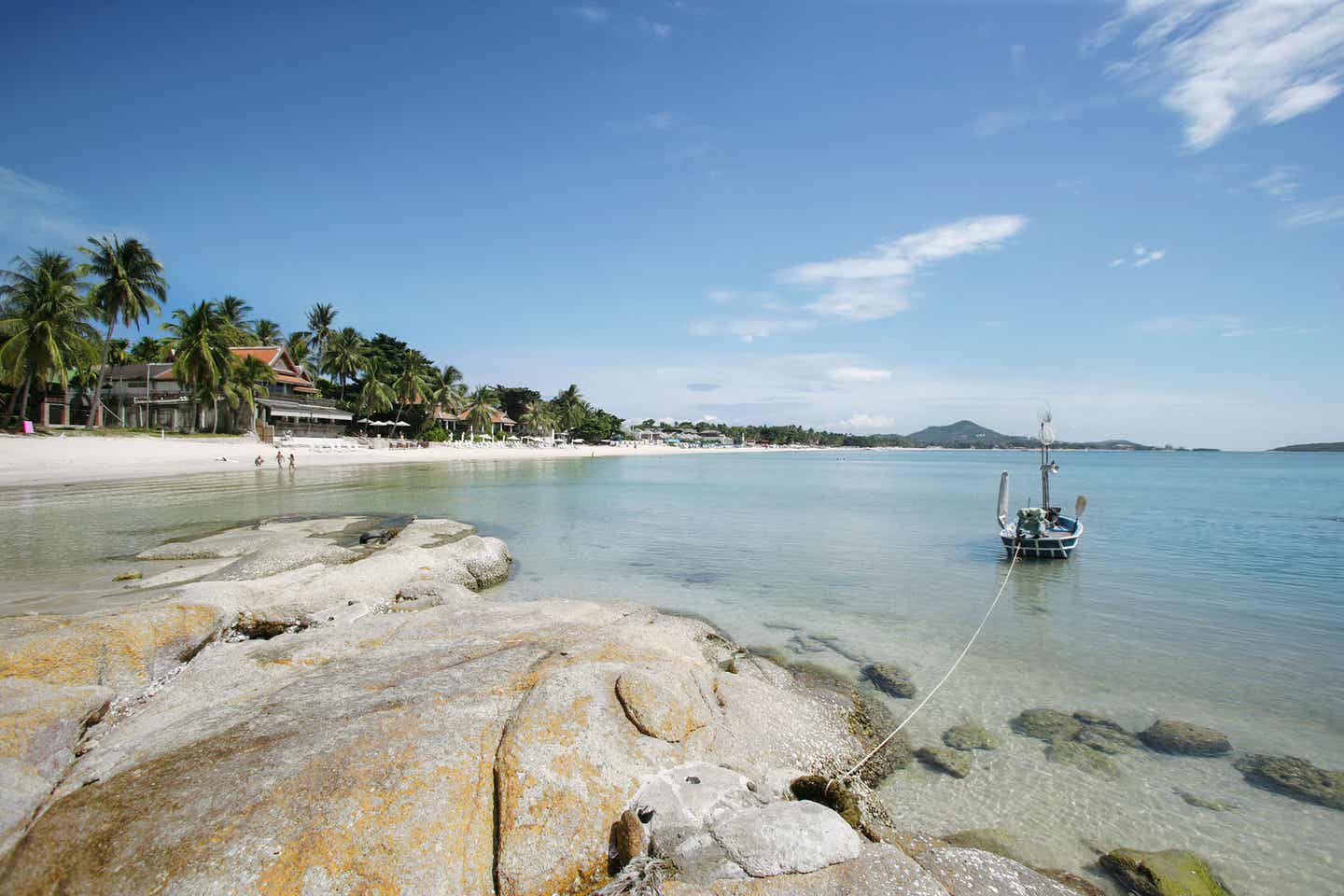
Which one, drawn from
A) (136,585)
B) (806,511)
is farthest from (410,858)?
(806,511)

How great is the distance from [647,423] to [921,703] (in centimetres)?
18049

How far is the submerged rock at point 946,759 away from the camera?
21.0 ft

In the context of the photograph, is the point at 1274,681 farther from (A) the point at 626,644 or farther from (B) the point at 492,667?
(B) the point at 492,667

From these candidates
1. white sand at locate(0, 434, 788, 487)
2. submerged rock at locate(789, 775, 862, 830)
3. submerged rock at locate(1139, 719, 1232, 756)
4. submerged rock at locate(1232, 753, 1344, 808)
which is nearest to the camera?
submerged rock at locate(789, 775, 862, 830)

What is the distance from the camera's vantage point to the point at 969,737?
7137mm

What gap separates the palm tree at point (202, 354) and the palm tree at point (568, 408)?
64.6 meters

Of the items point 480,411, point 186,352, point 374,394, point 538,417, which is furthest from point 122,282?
point 538,417

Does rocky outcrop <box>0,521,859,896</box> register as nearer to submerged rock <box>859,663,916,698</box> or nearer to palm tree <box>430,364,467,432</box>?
submerged rock <box>859,663,916,698</box>

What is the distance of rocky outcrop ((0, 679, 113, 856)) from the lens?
11.3ft

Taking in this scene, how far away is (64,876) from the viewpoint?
2.96 meters

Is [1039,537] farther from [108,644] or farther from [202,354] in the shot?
[202,354]

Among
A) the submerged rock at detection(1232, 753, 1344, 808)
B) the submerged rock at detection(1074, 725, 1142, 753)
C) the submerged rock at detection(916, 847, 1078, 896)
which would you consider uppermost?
the submerged rock at detection(916, 847, 1078, 896)

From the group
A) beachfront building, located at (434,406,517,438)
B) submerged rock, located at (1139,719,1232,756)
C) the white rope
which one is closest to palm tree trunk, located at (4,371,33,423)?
beachfront building, located at (434,406,517,438)

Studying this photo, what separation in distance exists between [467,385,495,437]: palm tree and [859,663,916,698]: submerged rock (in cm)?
8608
